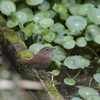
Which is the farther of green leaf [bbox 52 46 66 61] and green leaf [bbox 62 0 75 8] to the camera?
green leaf [bbox 62 0 75 8]

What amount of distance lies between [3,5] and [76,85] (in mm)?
2067

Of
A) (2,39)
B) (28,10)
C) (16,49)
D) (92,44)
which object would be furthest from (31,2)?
(92,44)

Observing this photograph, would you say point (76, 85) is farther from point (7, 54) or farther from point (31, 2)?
point (31, 2)

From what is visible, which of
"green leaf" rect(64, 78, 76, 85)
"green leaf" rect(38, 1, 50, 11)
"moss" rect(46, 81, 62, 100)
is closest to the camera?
"moss" rect(46, 81, 62, 100)

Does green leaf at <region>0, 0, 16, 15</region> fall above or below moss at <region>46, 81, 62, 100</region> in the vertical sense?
above

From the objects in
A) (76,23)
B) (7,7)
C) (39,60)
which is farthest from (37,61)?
(7,7)

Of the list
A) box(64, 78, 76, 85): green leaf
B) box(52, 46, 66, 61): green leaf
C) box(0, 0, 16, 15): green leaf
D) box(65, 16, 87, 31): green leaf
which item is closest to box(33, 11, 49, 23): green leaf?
box(0, 0, 16, 15): green leaf

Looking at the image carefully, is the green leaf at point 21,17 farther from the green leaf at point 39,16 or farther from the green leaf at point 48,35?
the green leaf at point 48,35

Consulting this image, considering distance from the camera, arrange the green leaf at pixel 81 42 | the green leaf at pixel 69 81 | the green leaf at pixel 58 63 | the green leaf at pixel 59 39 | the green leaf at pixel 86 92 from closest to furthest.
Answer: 1. the green leaf at pixel 86 92
2. the green leaf at pixel 69 81
3. the green leaf at pixel 58 63
4. the green leaf at pixel 81 42
5. the green leaf at pixel 59 39

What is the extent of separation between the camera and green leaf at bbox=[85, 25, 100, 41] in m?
3.24

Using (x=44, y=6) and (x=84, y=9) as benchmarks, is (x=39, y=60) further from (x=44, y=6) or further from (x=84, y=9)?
(x=44, y=6)

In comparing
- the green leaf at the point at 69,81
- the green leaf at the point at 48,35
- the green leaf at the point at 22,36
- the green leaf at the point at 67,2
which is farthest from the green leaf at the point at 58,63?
the green leaf at the point at 67,2

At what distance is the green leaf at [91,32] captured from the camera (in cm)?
324

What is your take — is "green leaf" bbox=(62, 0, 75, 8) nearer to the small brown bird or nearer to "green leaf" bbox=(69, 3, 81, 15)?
"green leaf" bbox=(69, 3, 81, 15)
